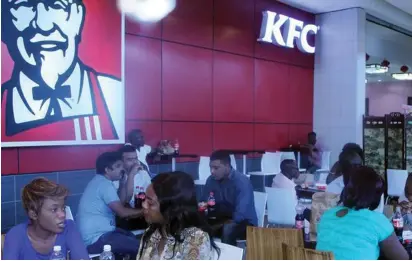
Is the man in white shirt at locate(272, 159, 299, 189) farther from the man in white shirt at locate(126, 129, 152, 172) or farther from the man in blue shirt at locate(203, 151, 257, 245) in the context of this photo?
the man in white shirt at locate(126, 129, 152, 172)

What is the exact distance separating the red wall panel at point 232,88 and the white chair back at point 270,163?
65 centimetres

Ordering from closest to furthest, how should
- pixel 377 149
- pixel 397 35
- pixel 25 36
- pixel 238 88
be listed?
pixel 25 36
pixel 238 88
pixel 377 149
pixel 397 35

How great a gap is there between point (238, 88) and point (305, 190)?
2468 mm

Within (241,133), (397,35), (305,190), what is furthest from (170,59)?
(397,35)

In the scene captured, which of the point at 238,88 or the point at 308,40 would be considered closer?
the point at 238,88

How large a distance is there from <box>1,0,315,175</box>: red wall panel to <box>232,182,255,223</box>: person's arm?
199cm

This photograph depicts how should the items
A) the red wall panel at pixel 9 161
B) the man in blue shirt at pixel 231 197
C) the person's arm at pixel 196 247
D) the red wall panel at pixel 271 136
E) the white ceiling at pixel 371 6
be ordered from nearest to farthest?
the person's arm at pixel 196 247 < the man in blue shirt at pixel 231 197 < the red wall panel at pixel 9 161 < the red wall panel at pixel 271 136 < the white ceiling at pixel 371 6

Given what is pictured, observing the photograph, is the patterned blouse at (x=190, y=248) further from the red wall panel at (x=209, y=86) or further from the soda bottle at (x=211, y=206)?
the red wall panel at (x=209, y=86)

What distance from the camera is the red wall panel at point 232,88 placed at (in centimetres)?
661

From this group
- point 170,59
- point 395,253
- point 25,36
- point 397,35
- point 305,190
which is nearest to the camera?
point 395,253

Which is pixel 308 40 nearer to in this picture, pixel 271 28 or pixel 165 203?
pixel 271 28

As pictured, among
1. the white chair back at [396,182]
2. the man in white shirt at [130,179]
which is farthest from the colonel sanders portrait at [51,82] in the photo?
the white chair back at [396,182]

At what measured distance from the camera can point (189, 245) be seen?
69.6 inches

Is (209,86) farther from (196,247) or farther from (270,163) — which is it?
(196,247)
